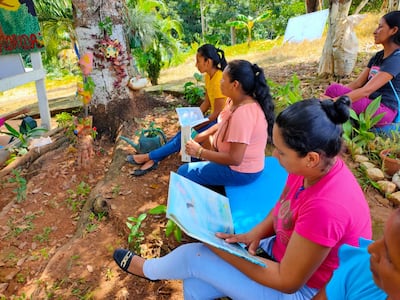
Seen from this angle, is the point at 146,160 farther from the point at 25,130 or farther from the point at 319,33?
the point at 319,33

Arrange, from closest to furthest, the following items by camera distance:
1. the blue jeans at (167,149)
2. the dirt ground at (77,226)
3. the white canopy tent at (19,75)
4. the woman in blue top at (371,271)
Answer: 1. the woman in blue top at (371,271)
2. the dirt ground at (77,226)
3. the blue jeans at (167,149)
4. the white canopy tent at (19,75)

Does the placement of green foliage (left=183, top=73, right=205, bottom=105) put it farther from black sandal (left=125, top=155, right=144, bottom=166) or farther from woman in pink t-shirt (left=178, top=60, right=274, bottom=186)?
woman in pink t-shirt (left=178, top=60, right=274, bottom=186)

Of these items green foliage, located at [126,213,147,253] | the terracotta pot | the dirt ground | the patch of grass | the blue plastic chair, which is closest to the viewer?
the blue plastic chair

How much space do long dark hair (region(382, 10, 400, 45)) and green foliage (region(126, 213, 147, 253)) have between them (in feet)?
8.43

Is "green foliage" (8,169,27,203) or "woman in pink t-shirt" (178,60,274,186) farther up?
"woman in pink t-shirt" (178,60,274,186)

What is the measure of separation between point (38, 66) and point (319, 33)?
741 centimetres

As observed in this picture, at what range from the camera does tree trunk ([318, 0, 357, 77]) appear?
14.4ft

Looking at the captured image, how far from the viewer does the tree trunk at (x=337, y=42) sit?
439cm

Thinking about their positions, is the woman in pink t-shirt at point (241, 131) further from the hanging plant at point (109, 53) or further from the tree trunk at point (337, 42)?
the tree trunk at point (337, 42)

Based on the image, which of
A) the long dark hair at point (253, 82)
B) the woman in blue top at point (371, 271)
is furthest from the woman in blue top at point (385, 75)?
the woman in blue top at point (371, 271)

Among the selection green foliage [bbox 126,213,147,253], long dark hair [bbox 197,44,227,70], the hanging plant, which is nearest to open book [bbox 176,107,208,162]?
long dark hair [bbox 197,44,227,70]

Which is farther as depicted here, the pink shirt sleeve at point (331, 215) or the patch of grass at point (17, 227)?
the patch of grass at point (17, 227)

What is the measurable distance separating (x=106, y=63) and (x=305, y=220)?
10.7ft

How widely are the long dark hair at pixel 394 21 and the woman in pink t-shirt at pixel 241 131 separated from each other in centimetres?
135
